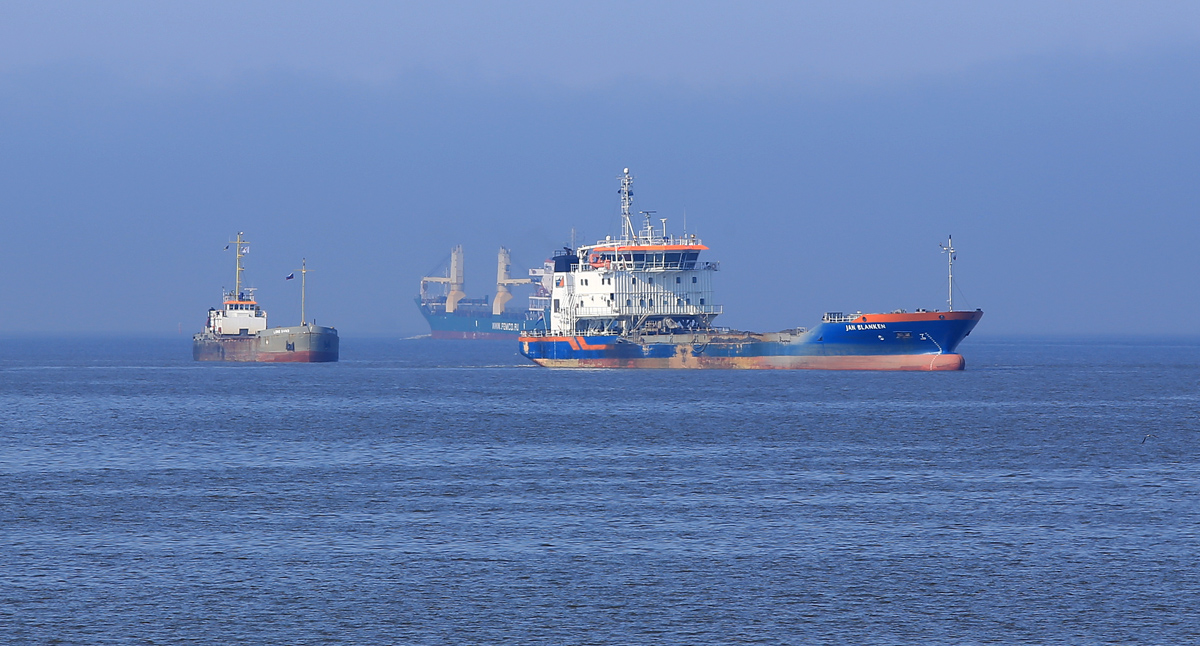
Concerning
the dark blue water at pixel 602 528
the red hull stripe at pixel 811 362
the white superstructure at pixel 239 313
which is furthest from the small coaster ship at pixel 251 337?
the dark blue water at pixel 602 528

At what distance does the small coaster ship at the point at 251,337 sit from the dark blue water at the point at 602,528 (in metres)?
55.3

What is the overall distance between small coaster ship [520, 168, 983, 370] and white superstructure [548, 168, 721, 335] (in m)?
0.07

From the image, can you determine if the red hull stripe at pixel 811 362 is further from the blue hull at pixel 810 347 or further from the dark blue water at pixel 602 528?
the dark blue water at pixel 602 528

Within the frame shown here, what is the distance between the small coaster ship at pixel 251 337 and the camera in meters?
116

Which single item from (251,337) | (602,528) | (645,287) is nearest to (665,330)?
(645,287)

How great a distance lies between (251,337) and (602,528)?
3760 inches

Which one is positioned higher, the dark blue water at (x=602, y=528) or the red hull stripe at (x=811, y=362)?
the red hull stripe at (x=811, y=362)

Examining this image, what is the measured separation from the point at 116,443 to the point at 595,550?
28.2 m

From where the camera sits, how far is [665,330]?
3671 inches

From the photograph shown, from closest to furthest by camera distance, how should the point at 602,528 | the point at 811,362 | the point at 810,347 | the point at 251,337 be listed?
the point at 602,528
the point at 810,347
the point at 811,362
the point at 251,337

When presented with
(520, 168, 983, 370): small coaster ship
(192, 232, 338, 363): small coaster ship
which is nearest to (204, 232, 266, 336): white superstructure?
(192, 232, 338, 363): small coaster ship

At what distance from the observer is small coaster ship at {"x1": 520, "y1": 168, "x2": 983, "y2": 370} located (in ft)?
276

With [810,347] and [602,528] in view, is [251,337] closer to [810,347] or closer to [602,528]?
[810,347]

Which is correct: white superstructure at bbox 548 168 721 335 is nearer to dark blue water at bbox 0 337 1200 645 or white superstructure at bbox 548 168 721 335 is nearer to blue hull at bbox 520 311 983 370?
blue hull at bbox 520 311 983 370
